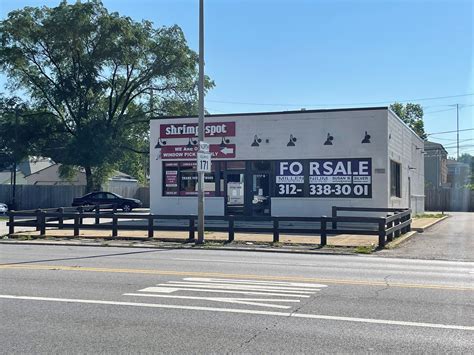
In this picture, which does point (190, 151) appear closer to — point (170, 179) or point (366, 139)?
point (170, 179)

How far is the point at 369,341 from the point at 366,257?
8.72m

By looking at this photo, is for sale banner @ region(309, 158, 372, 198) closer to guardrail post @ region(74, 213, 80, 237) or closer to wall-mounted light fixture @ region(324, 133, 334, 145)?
wall-mounted light fixture @ region(324, 133, 334, 145)

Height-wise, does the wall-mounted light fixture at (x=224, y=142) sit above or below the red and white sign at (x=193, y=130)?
below

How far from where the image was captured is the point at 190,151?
2673 centimetres

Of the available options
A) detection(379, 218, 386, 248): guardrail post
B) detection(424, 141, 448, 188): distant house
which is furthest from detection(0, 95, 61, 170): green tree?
detection(424, 141, 448, 188): distant house

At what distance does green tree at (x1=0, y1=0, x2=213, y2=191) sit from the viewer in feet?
132

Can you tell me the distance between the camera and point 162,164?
27.2m

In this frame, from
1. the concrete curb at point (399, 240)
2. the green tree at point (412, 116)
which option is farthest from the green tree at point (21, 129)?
the green tree at point (412, 116)

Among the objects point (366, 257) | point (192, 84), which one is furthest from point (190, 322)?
point (192, 84)

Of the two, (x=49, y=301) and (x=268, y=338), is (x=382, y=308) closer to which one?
(x=268, y=338)

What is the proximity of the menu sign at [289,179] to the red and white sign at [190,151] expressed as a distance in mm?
2423

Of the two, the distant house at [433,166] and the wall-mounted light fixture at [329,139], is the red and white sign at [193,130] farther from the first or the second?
the distant house at [433,166]

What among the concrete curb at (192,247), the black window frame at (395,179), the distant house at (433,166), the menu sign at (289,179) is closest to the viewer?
the concrete curb at (192,247)

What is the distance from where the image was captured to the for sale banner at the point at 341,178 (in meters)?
23.9
